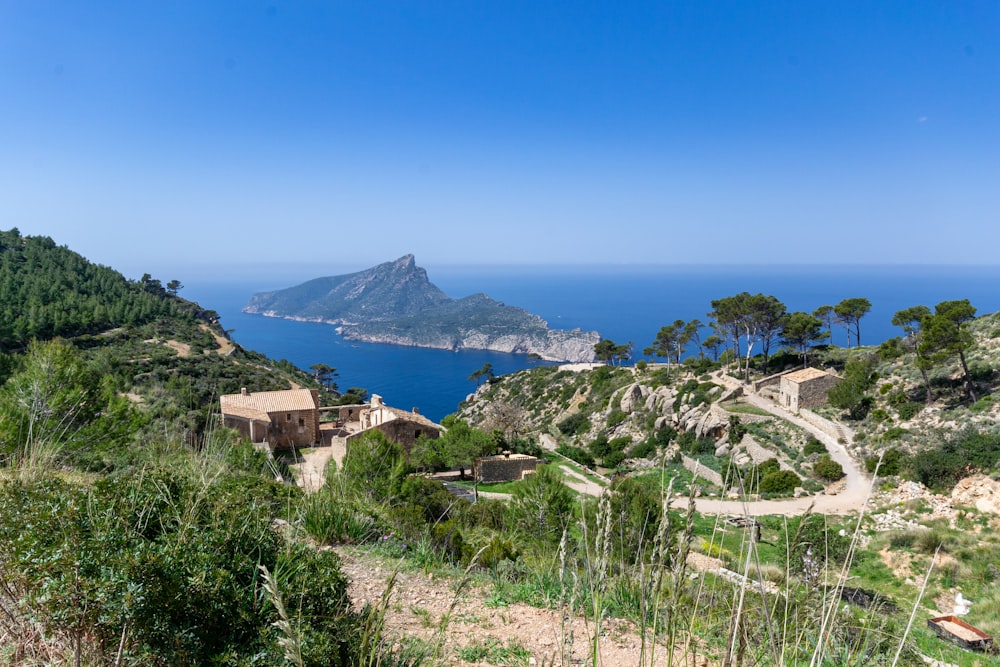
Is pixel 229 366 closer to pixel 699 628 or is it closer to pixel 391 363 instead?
pixel 699 628

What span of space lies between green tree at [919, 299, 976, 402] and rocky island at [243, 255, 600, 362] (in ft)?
262

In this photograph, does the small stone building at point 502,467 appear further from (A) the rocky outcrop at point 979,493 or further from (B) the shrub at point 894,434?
(B) the shrub at point 894,434

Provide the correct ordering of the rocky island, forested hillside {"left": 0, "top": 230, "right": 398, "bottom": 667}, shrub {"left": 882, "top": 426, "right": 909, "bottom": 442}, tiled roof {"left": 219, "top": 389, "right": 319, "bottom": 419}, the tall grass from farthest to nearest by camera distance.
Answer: the rocky island < tiled roof {"left": 219, "top": 389, "right": 319, "bottom": 419} < shrub {"left": 882, "top": 426, "right": 909, "bottom": 442} < forested hillside {"left": 0, "top": 230, "right": 398, "bottom": 667} < the tall grass

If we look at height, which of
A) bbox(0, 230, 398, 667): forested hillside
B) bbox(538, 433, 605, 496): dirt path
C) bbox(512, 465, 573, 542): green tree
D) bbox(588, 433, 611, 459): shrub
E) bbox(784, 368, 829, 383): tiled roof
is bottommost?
bbox(588, 433, 611, 459): shrub

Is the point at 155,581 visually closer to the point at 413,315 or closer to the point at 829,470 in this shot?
the point at 829,470

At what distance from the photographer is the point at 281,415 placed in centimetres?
2127

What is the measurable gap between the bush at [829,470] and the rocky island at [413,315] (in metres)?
83.4

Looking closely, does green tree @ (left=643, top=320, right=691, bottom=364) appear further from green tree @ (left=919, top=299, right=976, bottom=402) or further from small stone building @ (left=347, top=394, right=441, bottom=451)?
small stone building @ (left=347, top=394, right=441, bottom=451)

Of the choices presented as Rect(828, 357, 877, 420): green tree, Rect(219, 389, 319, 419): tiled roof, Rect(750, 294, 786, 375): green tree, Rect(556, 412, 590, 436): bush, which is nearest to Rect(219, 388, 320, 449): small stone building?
Rect(219, 389, 319, 419): tiled roof

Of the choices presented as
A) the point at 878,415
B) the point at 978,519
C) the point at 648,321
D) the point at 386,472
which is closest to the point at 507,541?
the point at 386,472

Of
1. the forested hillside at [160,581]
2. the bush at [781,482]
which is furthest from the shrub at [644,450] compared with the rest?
the forested hillside at [160,581]

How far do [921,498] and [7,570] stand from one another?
64.5ft

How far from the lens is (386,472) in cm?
851

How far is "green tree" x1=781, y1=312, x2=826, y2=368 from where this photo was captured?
1284 inches
